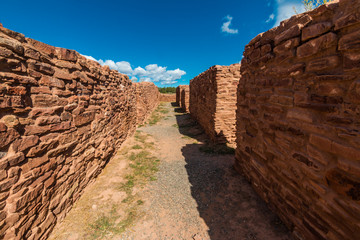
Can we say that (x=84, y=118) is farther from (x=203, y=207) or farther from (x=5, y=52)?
(x=203, y=207)

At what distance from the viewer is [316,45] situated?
5.76 ft

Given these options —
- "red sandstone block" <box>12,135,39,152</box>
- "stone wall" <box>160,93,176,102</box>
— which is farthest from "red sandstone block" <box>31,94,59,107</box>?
"stone wall" <box>160,93,176,102</box>

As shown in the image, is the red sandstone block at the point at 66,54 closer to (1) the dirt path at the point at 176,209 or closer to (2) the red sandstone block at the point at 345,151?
(1) the dirt path at the point at 176,209

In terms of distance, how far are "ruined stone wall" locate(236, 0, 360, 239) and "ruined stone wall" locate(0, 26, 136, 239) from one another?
3.68m

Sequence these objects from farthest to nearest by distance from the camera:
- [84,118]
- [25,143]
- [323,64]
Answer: [84,118], [25,143], [323,64]

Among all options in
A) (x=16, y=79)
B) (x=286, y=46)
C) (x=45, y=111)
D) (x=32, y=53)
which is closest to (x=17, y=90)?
(x=16, y=79)

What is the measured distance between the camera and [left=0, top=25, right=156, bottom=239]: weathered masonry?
75.7 inches

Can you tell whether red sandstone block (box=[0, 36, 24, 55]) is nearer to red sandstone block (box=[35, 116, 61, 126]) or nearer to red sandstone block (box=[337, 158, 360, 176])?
red sandstone block (box=[35, 116, 61, 126])

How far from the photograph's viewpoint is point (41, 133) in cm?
241

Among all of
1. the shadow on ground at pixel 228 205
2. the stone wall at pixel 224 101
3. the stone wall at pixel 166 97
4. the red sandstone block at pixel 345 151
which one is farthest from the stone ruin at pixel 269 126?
the stone wall at pixel 166 97

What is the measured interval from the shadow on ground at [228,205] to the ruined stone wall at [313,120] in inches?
9.8

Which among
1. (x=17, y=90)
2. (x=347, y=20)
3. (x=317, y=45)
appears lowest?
(x=17, y=90)

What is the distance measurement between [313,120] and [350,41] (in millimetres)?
847

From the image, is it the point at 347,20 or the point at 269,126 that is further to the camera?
the point at 269,126
